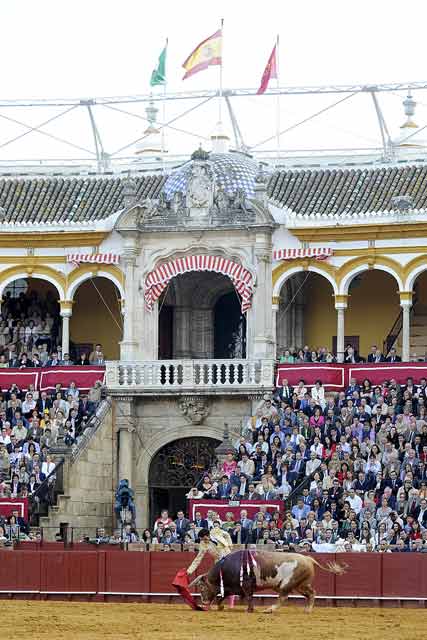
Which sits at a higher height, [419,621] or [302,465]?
[302,465]

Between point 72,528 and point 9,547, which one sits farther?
point 72,528

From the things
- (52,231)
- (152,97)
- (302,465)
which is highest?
(152,97)

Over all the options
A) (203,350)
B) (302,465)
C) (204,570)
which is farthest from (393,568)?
(203,350)

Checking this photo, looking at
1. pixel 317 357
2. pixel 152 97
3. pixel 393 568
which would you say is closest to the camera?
pixel 393 568

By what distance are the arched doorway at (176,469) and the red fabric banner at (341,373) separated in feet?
9.25

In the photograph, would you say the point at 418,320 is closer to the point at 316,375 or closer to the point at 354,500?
the point at 316,375

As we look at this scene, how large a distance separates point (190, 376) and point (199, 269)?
10.7 ft

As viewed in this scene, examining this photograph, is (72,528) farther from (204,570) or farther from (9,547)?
(204,570)

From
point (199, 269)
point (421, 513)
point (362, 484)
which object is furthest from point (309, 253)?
point (421, 513)

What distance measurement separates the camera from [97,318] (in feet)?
218

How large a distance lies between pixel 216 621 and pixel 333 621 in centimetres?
242

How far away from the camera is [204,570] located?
49000mm

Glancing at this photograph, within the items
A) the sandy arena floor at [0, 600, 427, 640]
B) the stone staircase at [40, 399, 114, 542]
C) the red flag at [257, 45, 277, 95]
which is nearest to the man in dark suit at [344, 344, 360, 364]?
the stone staircase at [40, 399, 114, 542]

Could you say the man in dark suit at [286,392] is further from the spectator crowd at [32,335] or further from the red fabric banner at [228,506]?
the spectator crowd at [32,335]
